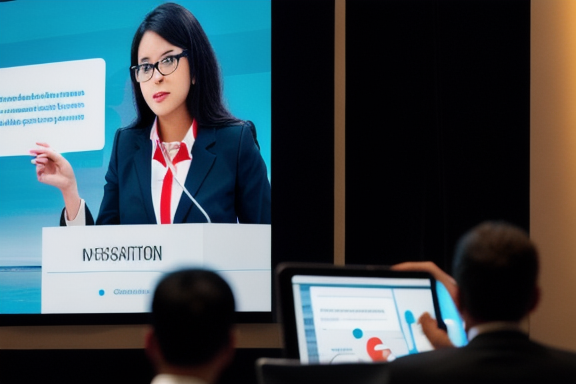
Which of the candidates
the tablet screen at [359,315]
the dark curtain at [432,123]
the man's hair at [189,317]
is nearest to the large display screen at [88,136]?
the dark curtain at [432,123]

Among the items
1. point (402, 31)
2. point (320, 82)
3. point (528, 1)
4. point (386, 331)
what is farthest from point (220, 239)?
point (386, 331)

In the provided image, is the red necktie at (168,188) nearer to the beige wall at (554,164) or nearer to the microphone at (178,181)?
the microphone at (178,181)

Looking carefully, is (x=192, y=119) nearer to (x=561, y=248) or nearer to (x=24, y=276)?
(x=24, y=276)

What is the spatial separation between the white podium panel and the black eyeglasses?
2.18ft

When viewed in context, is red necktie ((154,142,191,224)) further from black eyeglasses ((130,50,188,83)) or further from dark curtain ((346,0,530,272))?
dark curtain ((346,0,530,272))

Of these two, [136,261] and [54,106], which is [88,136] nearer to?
[54,106]

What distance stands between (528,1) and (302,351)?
90.5 inches

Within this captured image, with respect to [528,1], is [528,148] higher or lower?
lower

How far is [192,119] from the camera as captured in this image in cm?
351

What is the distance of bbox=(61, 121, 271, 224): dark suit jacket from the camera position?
3.40 m

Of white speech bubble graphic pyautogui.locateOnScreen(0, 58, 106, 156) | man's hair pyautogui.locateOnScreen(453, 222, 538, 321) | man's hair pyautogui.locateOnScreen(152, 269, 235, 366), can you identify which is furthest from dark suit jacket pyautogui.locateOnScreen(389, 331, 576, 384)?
white speech bubble graphic pyautogui.locateOnScreen(0, 58, 106, 156)

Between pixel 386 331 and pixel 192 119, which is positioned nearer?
pixel 386 331

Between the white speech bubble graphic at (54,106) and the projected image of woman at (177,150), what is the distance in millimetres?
142

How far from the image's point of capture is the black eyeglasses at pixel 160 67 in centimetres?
353
